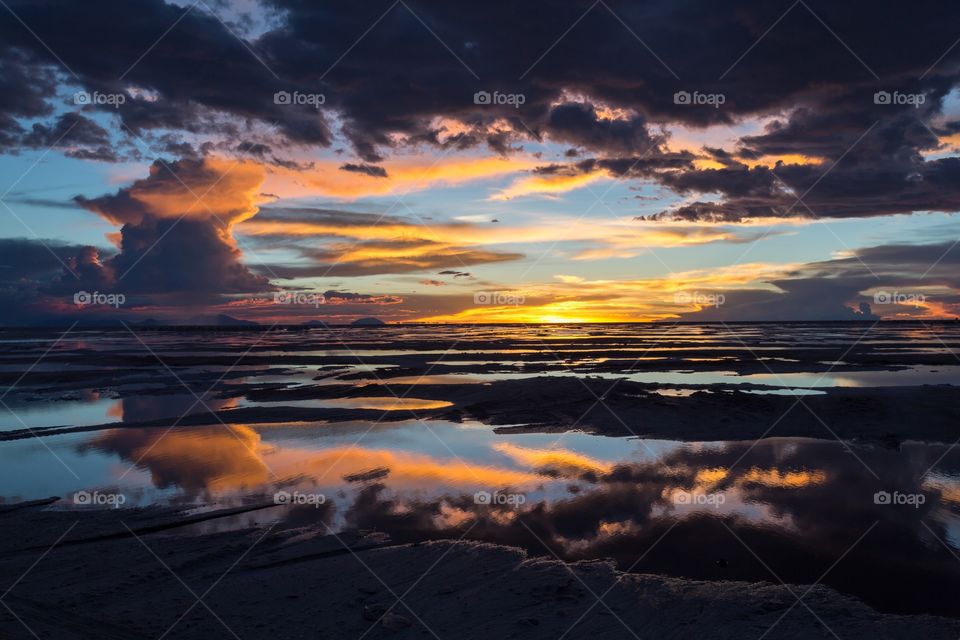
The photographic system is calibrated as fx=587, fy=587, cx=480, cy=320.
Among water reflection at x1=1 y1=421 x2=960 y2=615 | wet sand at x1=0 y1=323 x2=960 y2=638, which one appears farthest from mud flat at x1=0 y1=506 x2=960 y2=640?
water reflection at x1=1 y1=421 x2=960 y2=615

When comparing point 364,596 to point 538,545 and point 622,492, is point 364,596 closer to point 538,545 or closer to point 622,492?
point 538,545

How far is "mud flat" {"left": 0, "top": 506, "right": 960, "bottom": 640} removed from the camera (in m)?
7.16

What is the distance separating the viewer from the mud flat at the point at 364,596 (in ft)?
23.5

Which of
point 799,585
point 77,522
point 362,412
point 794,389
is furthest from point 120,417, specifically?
point 794,389

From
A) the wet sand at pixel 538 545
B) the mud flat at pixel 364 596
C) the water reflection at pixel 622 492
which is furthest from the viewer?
the water reflection at pixel 622 492

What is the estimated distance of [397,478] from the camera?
14156mm

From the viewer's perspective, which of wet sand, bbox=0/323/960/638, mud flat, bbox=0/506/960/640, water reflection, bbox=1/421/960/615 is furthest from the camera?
water reflection, bbox=1/421/960/615

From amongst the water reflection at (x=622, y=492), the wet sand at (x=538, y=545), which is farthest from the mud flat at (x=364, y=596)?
the water reflection at (x=622, y=492)

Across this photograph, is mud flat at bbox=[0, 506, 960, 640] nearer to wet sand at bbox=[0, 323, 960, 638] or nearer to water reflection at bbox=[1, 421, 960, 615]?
wet sand at bbox=[0, 323, 960, 638]

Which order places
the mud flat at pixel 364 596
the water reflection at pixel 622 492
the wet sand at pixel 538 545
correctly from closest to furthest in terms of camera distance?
1. the mud flat at pixel 364 596
2. the wet sand at pixel 538 545
3. the water reflection at pixel 622 492

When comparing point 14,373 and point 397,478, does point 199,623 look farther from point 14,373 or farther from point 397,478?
point 14,373

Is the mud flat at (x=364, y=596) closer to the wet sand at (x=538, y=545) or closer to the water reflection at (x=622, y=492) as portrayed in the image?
the wet sand at (x=538, y=545)

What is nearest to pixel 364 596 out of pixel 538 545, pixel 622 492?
pixel 538 545

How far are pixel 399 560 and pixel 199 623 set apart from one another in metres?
2.92
